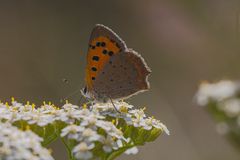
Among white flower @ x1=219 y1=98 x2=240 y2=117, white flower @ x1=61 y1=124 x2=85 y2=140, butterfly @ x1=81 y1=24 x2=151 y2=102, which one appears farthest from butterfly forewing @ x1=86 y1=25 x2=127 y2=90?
white flower @ x1=219 y1=98 x2=240 y2=117

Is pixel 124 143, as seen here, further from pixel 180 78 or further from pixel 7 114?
pixel 180 78

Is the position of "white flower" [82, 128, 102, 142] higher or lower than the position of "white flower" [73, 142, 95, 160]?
higher

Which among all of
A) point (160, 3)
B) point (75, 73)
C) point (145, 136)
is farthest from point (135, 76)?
point (160, 3)

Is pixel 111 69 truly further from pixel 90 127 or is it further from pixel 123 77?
pixel 90 127

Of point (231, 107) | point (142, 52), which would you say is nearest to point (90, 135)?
point (231, 107)

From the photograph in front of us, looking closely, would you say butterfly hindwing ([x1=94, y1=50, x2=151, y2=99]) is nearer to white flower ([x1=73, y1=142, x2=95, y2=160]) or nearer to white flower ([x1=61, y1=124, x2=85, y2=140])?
white flower ([x1=61, y1=124, x2=85, y2=140])

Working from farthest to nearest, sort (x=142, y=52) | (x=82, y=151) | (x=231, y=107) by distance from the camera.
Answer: (x=142, y=52), (x=231, y=107), (x=82, y=151)
